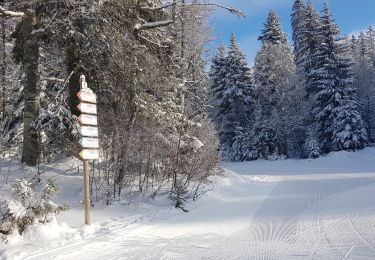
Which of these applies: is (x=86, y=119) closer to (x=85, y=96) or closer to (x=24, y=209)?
(x=85, y=96)

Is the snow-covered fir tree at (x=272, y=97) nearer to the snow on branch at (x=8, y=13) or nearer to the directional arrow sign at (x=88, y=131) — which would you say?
the snow on branch at (x=8, y=13)

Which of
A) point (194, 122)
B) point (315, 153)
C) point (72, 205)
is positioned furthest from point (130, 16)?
point (315, 153)

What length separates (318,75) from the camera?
42.4 metres

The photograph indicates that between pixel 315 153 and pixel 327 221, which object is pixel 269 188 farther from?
pixel 315 153

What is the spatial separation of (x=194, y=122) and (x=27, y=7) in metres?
7.13

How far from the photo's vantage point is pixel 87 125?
32.2 feet

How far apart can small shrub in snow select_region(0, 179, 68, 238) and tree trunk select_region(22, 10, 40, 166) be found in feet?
17.2

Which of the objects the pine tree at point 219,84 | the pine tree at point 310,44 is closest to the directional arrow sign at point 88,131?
the pine tree at point 310,44

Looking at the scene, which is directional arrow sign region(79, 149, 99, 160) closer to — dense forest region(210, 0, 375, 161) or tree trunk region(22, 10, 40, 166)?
tree trunk region(22, 10, 40, 166)

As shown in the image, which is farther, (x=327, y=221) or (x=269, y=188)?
(x=269, y=188)

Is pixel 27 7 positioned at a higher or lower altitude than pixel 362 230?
higher

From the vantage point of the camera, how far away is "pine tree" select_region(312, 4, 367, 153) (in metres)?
39.6

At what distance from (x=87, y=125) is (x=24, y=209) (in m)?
2.27

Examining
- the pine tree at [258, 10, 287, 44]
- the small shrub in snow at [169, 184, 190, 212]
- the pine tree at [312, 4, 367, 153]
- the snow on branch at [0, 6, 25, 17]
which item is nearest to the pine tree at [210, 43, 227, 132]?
the pine tree at [258, 10, 287, 44]
